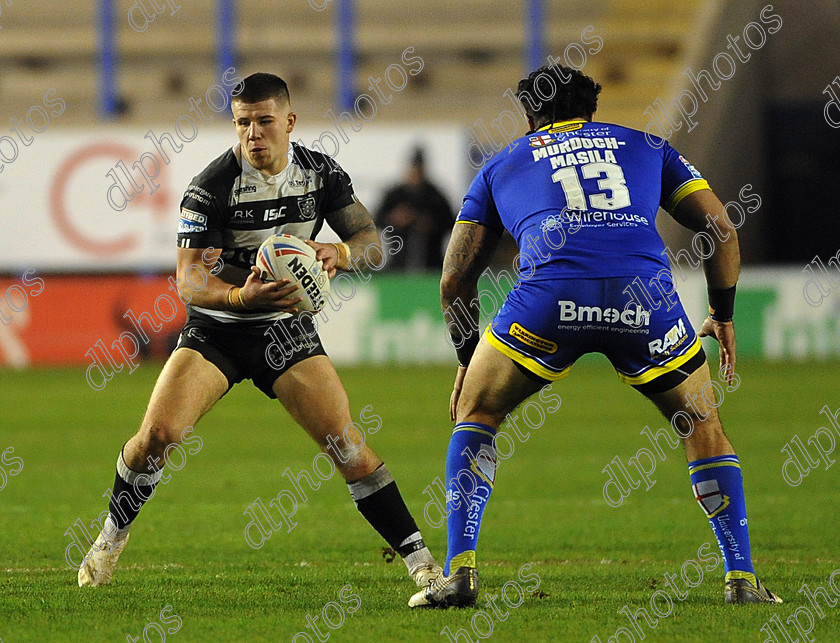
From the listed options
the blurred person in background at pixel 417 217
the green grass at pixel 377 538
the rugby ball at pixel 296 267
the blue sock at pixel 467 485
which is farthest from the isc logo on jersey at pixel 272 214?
the blurred person in background at pixel 417 217

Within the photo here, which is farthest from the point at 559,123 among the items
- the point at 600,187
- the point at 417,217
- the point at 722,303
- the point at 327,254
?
the point at 417,217

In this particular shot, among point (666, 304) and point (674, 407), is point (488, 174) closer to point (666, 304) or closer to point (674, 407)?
point (666, 304)

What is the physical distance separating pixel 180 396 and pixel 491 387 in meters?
1.31

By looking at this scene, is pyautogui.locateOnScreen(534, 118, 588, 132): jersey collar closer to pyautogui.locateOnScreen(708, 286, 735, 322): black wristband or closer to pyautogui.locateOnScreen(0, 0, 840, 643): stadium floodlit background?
pyautogui.locateOnScreen(708, 286, 735, 322): black wristband

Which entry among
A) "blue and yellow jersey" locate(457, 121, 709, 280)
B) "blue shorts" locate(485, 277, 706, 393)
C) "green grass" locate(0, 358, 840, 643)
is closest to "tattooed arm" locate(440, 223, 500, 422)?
"blue and yellow jersey" locate(457, 121, 709, 280)

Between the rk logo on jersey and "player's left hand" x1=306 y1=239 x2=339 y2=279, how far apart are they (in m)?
0.23

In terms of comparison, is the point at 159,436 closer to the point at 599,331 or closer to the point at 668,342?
the point at 599,331

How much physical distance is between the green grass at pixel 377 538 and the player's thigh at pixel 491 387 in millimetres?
767

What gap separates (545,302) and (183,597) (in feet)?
6.32

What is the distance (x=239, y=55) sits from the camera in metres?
23.9

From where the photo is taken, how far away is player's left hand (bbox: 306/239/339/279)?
15.3 feet

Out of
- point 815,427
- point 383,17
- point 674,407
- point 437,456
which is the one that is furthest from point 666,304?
point 383,17

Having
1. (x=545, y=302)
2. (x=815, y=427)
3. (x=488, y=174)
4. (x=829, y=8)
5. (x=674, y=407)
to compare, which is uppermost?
(x=488, y=174)

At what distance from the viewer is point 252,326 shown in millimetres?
4836
